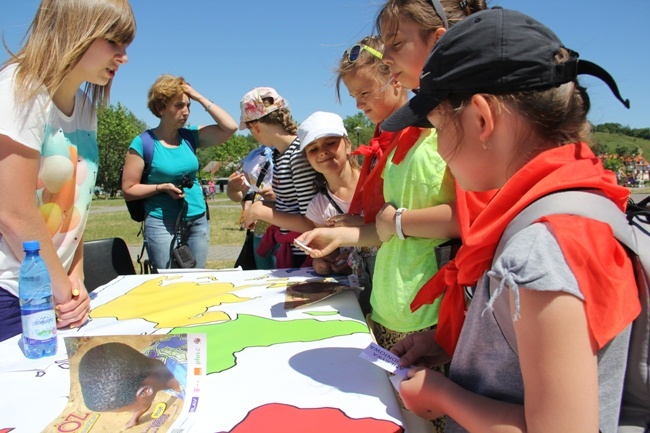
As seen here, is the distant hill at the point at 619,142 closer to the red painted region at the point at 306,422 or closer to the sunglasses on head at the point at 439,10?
the sunglasses on head at the point at 439,10

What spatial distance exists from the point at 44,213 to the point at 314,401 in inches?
47.0

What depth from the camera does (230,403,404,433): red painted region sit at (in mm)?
932

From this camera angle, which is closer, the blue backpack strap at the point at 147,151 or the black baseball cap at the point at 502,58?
the black baseball cap at the point at 502,58

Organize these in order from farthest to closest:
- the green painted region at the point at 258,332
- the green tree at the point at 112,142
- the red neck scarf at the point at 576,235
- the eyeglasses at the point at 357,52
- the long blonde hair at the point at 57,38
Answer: the green tree at the point at 112,142
the eyeglasses at the point at 357,52
the long blonde hair at the point at 57,38
the green painted region at the point at 258,332
the red neck scarf at the point at 576,235

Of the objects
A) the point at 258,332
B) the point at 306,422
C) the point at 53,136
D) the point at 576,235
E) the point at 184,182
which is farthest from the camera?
the point at 184,182

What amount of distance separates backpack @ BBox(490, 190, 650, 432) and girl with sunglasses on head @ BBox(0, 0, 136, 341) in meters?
1.40

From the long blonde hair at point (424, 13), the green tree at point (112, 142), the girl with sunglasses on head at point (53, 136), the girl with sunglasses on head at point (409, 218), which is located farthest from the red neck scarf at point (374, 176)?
the green tree at point (112, 142)

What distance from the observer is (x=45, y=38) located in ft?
5.11

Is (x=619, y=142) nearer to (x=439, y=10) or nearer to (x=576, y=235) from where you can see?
(x=439, y=10)

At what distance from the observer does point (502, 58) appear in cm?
78

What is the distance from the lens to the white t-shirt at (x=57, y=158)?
1455 millimetres

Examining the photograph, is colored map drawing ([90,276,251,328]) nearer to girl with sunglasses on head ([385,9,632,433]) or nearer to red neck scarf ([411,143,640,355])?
girl with sunglasses on head ([385,9,632,433])

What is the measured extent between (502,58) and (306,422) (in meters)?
0.78

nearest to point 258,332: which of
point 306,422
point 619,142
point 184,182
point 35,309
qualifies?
point 306,422
